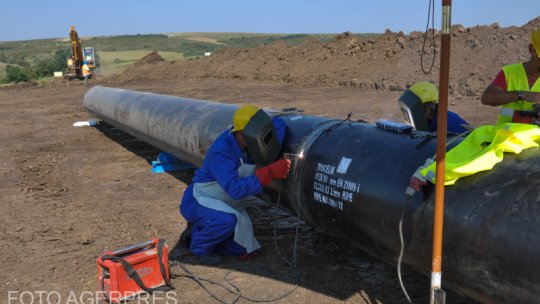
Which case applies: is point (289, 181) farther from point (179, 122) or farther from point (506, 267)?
point (179, 122)

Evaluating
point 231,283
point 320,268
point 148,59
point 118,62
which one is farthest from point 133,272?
point 118,62

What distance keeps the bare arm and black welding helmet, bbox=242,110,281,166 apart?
167 centimetres

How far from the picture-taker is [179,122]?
21.1ft

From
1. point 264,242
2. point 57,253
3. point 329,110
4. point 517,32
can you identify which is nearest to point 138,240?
point 57,253

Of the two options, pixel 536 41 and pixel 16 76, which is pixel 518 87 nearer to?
pixel 536 41

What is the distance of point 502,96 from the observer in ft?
12.3

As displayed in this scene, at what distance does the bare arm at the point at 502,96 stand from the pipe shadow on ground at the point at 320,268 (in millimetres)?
1466

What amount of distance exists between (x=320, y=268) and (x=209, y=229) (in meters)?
1.01

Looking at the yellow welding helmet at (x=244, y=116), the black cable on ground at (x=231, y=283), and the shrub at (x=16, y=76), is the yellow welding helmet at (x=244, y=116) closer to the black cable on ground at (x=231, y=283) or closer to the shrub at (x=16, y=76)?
the black cable on ground at (x=231, y=283)

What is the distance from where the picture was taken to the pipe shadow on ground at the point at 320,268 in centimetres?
387

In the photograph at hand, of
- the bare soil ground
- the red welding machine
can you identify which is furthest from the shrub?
the red welding machine

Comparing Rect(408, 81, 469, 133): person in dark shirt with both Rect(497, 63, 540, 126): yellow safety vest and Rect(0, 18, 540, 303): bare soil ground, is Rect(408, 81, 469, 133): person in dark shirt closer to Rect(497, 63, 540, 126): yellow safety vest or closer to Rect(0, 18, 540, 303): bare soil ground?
Rect(497, 63, 540, 126): yellow safety vest

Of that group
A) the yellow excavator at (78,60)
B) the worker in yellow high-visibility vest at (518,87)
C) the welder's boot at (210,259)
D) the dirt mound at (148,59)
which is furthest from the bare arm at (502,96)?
the dirt mound at (148,59)

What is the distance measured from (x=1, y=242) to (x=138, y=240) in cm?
138
